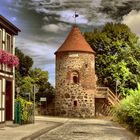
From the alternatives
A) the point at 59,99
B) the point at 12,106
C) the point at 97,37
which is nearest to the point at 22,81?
the point at 59,99

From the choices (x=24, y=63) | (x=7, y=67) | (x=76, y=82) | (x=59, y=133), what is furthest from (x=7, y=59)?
(x=24, y=63)

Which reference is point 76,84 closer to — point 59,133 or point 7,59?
point 7,59

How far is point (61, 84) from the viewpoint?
2096 inches

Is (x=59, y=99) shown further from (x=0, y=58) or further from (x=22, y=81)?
(x=0, y=58)

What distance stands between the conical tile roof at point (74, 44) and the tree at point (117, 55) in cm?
691

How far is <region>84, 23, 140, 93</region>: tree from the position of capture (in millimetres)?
60250

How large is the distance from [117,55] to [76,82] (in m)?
11.0

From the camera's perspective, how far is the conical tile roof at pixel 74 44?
53000 millimetres

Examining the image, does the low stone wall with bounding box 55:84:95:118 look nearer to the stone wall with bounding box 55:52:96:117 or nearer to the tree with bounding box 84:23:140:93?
the stone wall with bounding box 55:52:96:117

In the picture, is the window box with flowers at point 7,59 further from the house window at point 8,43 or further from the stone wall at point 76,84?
the stone wall at point 76,84

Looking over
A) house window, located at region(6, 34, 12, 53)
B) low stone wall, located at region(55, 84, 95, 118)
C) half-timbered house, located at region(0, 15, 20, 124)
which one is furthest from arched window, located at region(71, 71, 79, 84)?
house window, located at region(6, 34, 12, 53)

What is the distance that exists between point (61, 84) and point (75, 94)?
6.89ft

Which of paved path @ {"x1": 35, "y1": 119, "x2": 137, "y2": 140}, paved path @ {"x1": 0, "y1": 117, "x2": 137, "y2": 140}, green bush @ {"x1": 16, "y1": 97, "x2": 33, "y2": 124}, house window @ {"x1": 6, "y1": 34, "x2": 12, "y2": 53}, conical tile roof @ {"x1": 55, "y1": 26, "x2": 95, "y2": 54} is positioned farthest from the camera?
A: conical tile roof @ {"x1": 55, "y1": 26, "x2": 95, "y2": 54}

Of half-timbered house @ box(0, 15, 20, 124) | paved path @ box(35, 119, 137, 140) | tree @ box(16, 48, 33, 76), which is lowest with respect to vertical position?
paved path @ box(35, 119, 137, 140)
